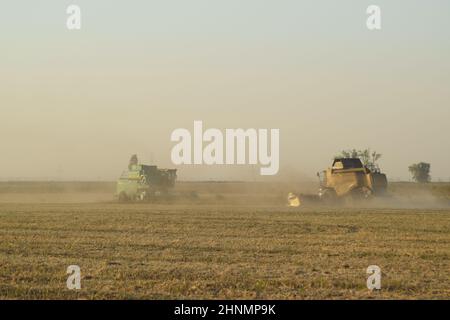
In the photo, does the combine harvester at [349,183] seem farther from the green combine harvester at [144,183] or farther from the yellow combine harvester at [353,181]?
the green combine harvester at [144,183]

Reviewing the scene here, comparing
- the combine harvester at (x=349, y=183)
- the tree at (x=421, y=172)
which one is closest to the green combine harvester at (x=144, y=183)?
the combine harvester at (x=349, y=183)

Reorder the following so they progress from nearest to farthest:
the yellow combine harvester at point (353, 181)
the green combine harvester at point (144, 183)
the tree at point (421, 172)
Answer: the yellow combine harvester at point (353, 181) < the green combine harvester at point (144, 183) < the tree at point (421, 172)

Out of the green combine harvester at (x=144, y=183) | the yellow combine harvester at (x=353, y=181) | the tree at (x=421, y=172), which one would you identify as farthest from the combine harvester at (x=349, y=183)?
the tree at (x=421, y=172)

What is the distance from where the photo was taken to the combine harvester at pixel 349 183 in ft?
125

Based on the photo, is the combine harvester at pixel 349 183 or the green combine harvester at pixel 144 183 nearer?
the combine harvester at pixel 349 183

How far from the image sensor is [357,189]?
38.3 metres

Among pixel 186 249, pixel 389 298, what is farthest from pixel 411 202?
pixel 389 298

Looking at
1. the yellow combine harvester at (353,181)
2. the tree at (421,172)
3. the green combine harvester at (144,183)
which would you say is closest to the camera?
the yellow combine harvester at (353,181)

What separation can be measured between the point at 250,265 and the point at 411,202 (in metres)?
29.4

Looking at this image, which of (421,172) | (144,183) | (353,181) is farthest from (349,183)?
(421,172)

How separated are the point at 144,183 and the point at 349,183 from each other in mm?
14822

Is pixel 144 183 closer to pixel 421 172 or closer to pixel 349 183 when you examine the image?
pixel 349 183

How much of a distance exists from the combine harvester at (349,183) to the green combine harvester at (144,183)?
34.9 feet
